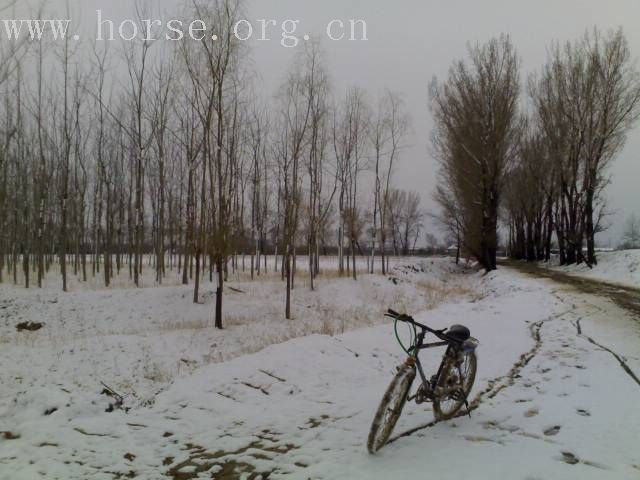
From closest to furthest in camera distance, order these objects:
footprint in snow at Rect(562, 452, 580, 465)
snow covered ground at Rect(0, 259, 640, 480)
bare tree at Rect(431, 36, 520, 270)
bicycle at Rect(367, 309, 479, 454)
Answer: footprint in snow at Rect(562, 452, 580, 465)
snow covered ground at Rect(0, 259, 640, 480)
bicycle at Rect(367, 309, 479, 454)
bare tree at Rect(431, 36, 520, 270)

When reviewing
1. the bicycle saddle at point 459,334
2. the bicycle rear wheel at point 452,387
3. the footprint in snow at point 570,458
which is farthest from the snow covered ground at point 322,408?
the bicycle saddle at point 459,334

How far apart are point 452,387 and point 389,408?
95 cm

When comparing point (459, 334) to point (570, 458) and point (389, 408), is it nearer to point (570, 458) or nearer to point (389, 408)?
point (389, 408)

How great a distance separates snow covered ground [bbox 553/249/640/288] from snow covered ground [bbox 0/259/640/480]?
884 centimetres

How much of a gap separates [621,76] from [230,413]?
25944mm

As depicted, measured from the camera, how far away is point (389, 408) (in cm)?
365

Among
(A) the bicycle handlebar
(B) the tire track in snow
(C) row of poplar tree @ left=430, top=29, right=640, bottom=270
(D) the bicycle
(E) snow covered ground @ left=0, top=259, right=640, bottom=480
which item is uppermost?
(C) row of poplar tree @ left=430, top=29, right=640, bottom=270

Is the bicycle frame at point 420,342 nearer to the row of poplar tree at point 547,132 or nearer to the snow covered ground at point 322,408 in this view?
the snow covered ground at point 322,408

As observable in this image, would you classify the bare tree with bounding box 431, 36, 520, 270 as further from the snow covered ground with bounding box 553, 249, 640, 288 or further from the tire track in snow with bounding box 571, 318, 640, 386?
the tire track in snow with bounding box 571, 318, 640, 386

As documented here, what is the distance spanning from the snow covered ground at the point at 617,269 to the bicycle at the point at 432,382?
14744 mm

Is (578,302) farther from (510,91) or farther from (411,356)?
(510,91)

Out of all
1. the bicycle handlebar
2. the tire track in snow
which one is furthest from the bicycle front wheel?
the tire track in snow

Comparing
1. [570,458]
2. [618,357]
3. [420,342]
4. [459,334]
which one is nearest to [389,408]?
[420,342]

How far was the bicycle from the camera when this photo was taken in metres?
3.63
